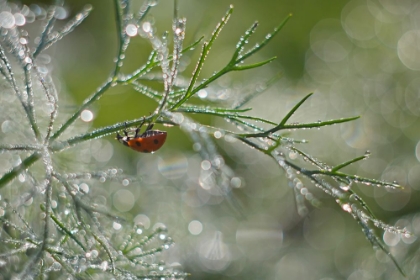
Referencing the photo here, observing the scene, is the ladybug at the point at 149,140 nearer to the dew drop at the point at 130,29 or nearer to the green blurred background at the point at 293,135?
the dew drop at the point at 130,29

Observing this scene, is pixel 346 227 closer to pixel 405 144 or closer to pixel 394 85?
pixel 405 144

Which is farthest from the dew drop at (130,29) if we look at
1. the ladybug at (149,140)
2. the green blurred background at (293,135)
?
the green blurred background at (293,135)

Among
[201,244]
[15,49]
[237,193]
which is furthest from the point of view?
[237,193]

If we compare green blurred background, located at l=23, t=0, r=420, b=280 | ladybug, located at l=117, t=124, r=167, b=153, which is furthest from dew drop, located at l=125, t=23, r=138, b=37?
green blurred background, located at l=23, t=0, r=420, b=280

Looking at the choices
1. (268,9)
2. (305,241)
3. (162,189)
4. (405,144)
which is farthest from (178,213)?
(268,9)

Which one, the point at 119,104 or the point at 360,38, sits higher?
the point at 119,104

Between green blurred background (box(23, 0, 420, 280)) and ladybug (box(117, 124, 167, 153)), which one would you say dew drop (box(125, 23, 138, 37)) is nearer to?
ladybug (box(117, 124, 167, 153))

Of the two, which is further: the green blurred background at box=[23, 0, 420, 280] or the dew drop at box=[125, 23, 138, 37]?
the green blurred background at box=[23, 0, 420, 280]

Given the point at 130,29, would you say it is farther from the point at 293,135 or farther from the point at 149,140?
the point at 293,135

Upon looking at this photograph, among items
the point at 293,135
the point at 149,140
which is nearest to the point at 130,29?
the point at 149,140
